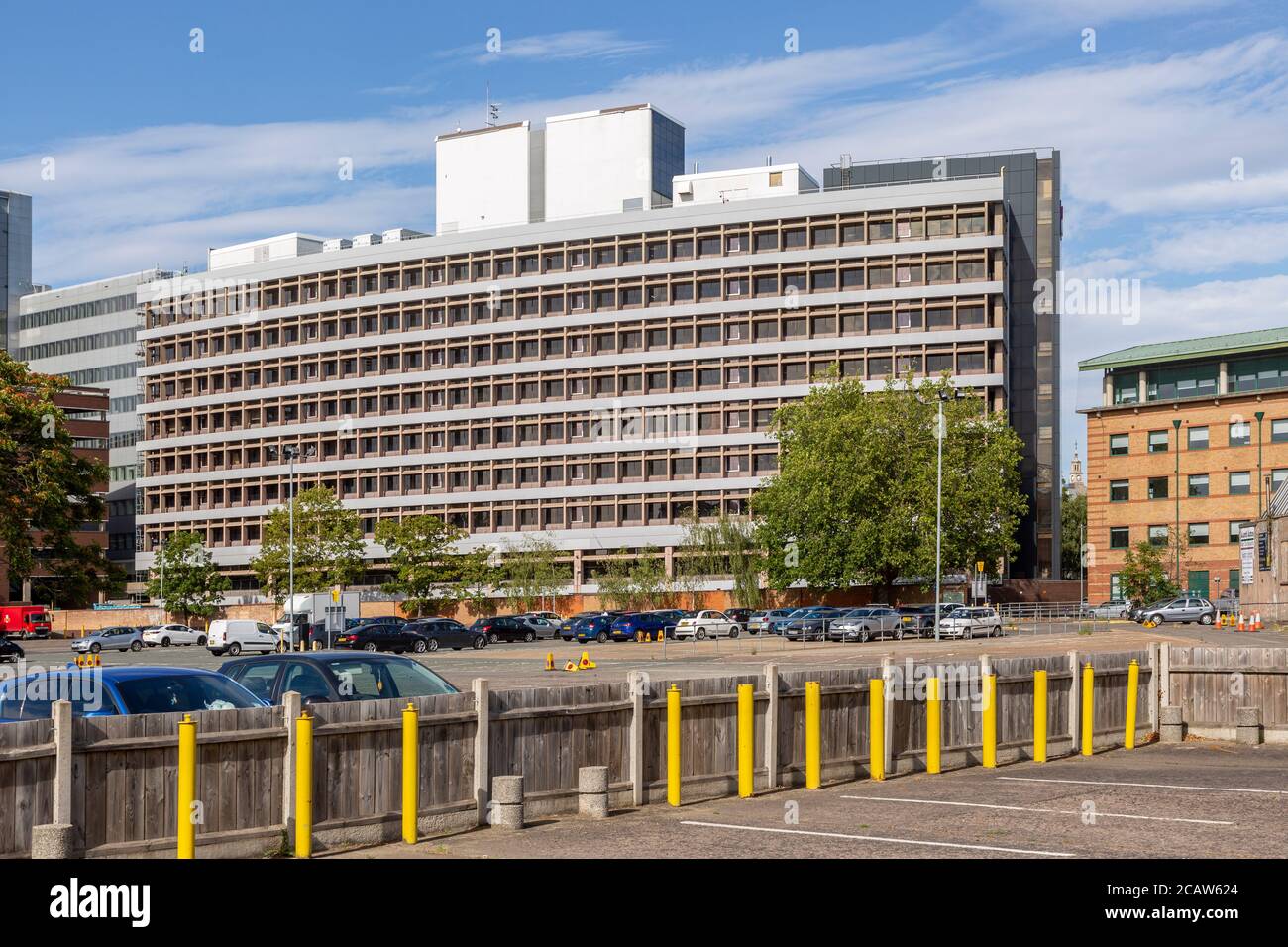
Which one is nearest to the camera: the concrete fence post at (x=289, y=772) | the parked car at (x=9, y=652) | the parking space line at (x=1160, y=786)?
the concrete fence post at (x=289, y=772)

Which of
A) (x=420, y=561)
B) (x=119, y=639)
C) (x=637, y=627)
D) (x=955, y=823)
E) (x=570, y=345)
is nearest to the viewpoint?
(x=955, y=823)

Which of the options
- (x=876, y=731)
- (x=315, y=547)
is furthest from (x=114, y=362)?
(x=876, y=731)

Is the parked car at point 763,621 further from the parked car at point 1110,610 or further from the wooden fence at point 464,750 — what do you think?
the wooden fence at point 464,750

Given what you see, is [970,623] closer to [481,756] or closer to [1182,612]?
[1182,612]

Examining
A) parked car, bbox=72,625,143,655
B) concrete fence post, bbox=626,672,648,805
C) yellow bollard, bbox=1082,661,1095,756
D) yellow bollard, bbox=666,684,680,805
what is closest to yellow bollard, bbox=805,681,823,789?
yellow bollard, bbox=666,684,680,805

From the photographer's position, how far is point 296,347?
126 m

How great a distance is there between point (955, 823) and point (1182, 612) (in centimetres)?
6633

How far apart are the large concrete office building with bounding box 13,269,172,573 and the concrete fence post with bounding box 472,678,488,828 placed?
13642 centimetres

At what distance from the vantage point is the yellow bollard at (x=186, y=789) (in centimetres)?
1315

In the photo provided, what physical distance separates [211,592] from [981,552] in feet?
185

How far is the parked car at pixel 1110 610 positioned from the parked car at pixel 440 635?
3577 cm

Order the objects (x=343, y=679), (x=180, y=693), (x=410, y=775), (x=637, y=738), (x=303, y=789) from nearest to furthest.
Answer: (x=303, y=789) < (x=410, y=775) < (x=180, y=693) < (x=637, y=738) < (x=343, y=679)

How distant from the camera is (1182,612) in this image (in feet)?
255

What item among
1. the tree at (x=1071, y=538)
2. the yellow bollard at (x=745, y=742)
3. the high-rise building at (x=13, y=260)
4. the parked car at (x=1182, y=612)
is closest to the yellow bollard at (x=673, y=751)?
the yellow bollard at (x=745, y=742)
